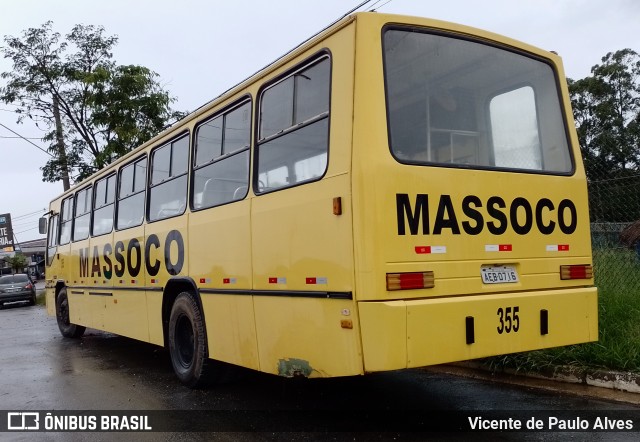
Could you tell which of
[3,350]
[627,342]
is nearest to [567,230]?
[627,342]

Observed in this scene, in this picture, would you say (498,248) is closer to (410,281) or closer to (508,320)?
(508,320)

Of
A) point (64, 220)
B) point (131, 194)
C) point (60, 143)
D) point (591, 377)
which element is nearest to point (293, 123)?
point (591, 377)

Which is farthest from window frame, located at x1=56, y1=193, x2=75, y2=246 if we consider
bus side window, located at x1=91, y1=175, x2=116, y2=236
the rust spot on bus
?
the rust spot on bus

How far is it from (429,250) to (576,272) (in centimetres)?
162

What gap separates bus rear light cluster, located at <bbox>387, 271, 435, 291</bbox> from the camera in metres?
4.23

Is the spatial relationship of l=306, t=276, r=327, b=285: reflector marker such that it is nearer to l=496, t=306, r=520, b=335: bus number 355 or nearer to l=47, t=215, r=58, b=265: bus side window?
l=496, t=306, r=520, b=335: bus number 355

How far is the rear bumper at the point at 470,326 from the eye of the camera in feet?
13.6

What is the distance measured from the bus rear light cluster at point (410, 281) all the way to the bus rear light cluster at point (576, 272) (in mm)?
1434

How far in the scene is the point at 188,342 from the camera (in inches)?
275

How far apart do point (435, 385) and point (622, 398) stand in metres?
1.82

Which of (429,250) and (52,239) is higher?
(52,239)

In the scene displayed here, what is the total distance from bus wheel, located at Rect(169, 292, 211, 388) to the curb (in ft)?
10.6

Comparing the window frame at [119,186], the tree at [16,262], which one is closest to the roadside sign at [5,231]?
the tree at [16,262]

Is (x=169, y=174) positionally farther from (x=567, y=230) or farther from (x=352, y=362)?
(x=567, y=230)
